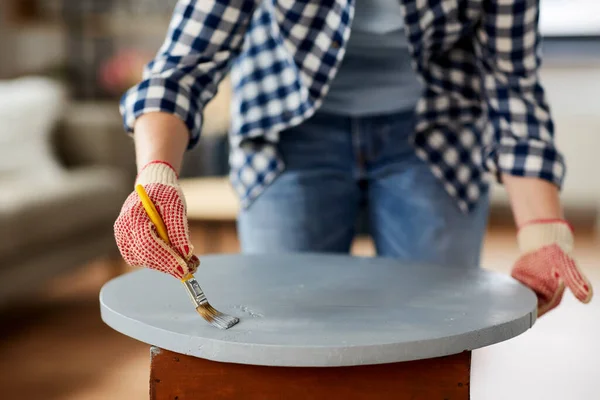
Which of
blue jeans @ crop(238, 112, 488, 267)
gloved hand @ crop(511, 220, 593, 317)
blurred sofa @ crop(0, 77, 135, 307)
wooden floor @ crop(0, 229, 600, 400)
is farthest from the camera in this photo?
blurred sofa @ crop(0, 77, 135, 307)

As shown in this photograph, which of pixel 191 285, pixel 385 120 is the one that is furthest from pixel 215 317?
pixel 385 120

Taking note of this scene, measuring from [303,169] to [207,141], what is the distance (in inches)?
94.9

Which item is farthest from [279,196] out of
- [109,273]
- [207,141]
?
[207,141]

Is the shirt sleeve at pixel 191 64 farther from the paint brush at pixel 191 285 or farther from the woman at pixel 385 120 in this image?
the paint brush at pixel 191 285

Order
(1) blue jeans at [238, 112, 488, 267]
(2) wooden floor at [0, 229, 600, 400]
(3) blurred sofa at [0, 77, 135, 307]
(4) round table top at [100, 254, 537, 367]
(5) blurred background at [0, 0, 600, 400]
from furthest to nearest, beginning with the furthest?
(3) blurred sofa at [0, 77, 135, 307], (5) blurred background at [0, 0, 600, 400], (2) wooden floor at [0, 229, 600, 400], (1) blue jeans at [238, 112, 488, 267], (4) round table top at [100, 254, 537, 367]

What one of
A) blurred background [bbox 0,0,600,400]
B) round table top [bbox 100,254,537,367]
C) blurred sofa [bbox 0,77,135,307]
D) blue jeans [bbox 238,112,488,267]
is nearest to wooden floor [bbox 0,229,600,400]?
blurred background [bbox 0,0,600,400]

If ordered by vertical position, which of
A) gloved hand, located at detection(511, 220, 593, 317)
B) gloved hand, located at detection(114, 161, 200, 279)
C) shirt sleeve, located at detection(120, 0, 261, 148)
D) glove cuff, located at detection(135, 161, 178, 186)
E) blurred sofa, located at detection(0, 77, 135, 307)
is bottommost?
blurred sofa, located at detection(0, 77, 135, 307)

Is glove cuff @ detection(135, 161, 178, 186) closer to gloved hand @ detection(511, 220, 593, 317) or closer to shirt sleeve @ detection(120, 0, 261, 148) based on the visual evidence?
shirt sleeve @ detection(120, 0, 261, 148)

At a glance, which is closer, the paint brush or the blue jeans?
the paint brush

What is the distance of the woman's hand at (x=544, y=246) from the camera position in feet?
2.98

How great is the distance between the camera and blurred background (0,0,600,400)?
2.15 metres

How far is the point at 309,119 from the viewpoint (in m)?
1.10

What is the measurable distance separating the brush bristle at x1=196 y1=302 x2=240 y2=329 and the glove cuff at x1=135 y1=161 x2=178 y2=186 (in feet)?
0.45

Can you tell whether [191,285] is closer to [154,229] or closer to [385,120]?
[154,229]
